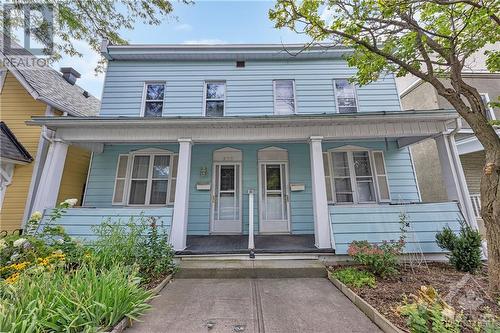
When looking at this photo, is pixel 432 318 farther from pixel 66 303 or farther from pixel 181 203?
pixel 181 203

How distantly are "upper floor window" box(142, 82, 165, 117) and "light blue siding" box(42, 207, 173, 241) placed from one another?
3672 mm

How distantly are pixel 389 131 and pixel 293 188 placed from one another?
280cm

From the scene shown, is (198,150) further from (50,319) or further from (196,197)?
(50,319)

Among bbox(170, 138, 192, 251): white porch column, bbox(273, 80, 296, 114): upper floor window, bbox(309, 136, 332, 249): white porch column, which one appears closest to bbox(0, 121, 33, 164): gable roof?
bbox(170, 138, 192, 251): white porch column

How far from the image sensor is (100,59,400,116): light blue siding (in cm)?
694

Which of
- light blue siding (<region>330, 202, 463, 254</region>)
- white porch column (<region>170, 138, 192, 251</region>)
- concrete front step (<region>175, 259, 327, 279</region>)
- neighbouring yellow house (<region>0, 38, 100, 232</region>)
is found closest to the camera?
concrete front step (<region>175, 259, 327, 279</region>)

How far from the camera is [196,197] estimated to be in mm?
6254

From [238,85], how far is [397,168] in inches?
227

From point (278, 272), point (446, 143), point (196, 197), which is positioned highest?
point (446, 143)

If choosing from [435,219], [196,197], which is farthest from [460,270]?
[196,197]

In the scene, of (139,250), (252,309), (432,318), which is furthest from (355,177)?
(139,250)

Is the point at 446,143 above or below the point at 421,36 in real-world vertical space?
below

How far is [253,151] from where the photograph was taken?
21.5 feet

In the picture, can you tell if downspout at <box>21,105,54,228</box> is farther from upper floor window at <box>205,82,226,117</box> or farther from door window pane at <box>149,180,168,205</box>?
upper floor window at <box>205,82,226,117</box>
